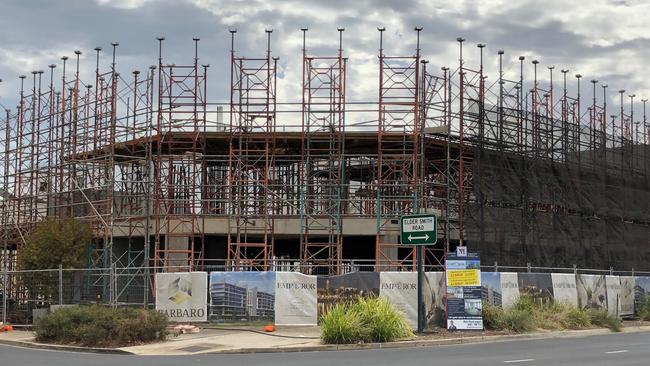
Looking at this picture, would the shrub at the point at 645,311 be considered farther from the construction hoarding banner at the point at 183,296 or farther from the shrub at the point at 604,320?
the construction hoarding banner at the point at 183,296

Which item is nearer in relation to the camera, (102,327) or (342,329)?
(342,329)

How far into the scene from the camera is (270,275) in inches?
1033

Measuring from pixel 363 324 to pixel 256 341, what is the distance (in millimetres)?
2935

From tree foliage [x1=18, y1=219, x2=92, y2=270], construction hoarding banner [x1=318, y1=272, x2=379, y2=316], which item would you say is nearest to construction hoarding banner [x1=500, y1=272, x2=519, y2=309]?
construction hoarding banner [x1=318, y1=272, x2=379, y2=316]

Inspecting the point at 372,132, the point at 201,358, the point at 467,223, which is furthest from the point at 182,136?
the point at 201,358

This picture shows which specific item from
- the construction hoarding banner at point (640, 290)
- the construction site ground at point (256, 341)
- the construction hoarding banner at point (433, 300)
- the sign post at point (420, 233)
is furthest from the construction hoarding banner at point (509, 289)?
the construction hoarding banner at point (640, 290)

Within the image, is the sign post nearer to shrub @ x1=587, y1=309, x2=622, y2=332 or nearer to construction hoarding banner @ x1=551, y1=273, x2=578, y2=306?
construction hoarding banner @ x1=551, y1=273, x2=578, y2=306

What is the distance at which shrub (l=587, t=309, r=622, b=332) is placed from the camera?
94.9 ft

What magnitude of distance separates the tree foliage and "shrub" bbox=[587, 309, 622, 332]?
20.8 m

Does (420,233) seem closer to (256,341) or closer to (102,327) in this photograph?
(256,341)

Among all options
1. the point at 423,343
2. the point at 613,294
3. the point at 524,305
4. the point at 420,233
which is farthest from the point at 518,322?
the point at 613,294

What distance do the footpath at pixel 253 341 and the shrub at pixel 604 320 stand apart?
107 inches

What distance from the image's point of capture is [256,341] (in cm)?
2244

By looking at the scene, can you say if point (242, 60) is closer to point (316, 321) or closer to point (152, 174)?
point (152, 174)
